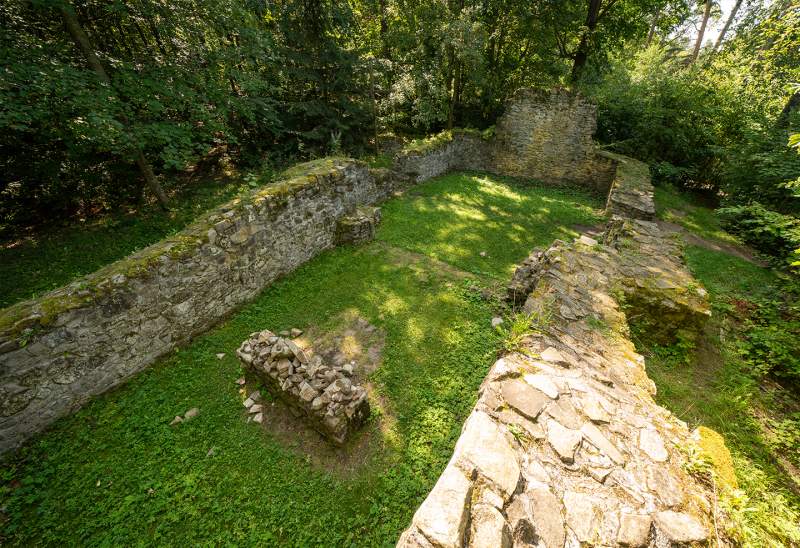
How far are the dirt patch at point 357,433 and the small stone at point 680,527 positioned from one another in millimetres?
2830

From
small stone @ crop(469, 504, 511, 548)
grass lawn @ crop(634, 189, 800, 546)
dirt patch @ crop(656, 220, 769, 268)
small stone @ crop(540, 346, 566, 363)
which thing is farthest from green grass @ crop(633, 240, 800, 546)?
dirt patch @ crop(656, 220, 769, 268)

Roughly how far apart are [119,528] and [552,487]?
4.44 m

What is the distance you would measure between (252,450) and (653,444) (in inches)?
174

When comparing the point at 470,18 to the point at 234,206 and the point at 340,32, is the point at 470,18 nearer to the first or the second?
the point at 340,32

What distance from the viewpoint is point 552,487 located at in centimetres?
222

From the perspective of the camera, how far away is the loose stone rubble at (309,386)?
389cm

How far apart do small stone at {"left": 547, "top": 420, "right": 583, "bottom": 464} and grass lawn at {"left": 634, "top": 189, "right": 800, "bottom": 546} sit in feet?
3.41

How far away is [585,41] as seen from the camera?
509 inches

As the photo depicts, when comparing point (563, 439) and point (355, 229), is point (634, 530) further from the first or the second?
point (355, 229)

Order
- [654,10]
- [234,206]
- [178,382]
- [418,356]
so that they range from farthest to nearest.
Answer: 1. [654,10]
2. [234,206]
3. [418,356]
4. [178,382]

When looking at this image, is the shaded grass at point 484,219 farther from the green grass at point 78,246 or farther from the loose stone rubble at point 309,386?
the green grass at point 78,246

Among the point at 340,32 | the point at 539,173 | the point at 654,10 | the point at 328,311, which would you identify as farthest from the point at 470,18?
the point at 328,311

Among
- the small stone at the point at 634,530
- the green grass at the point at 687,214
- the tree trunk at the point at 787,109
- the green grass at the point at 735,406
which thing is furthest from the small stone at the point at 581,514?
the tree trunk at the point at 787,109

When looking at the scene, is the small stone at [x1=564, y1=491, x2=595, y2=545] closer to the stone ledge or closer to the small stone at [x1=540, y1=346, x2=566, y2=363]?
the stone ledge
